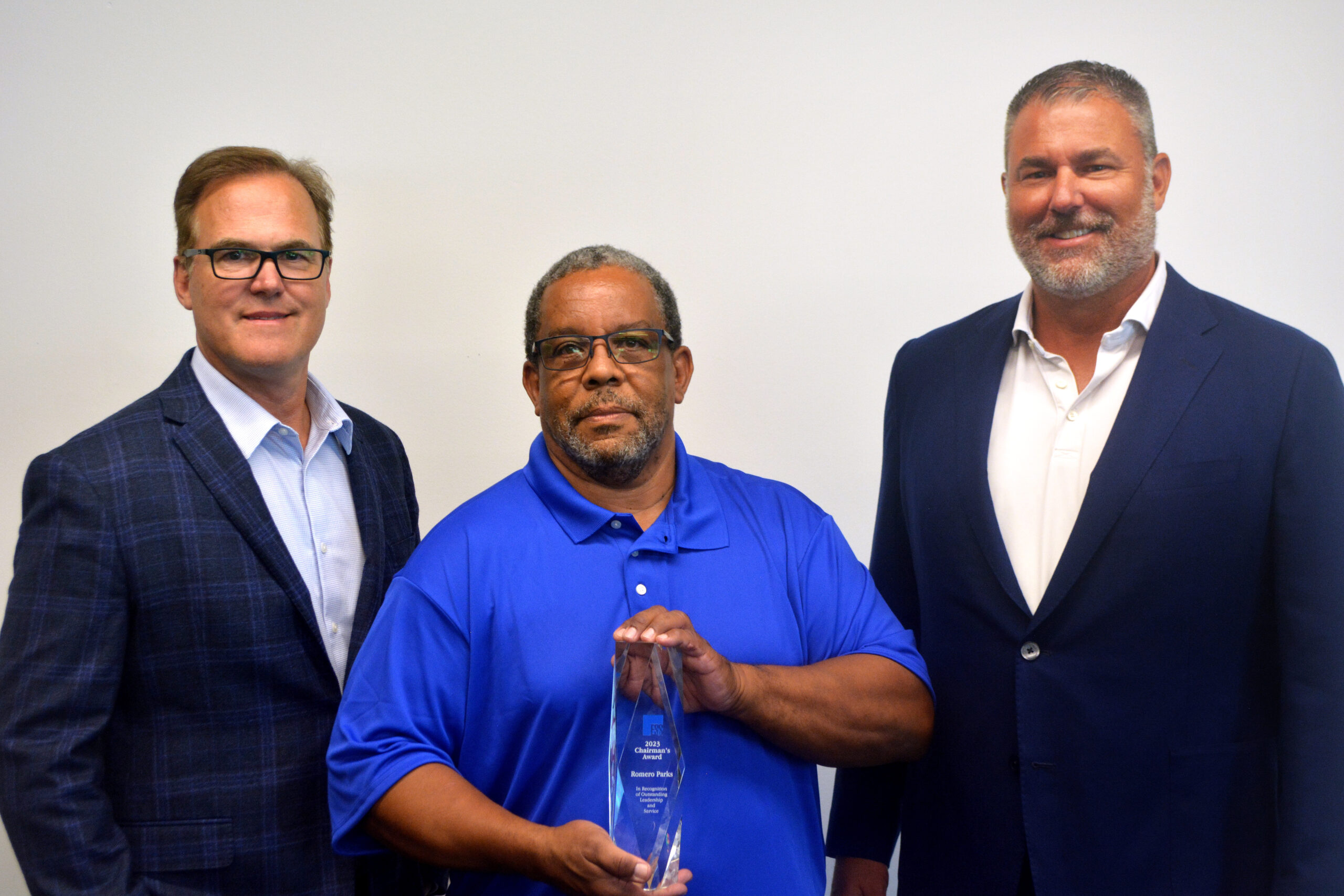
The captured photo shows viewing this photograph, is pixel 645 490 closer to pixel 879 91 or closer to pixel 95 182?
pixel 879 91

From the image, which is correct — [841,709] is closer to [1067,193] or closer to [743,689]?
[743,689]

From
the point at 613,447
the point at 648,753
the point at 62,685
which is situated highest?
the point at 613,447

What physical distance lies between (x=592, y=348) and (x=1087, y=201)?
0.92 meters

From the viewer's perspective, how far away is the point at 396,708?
1649 millimetres

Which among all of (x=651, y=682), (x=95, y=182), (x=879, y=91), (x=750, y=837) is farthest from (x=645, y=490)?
(x=95, y=182)

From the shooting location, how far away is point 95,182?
2.81m

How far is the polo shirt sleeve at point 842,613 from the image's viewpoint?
74.5 inches

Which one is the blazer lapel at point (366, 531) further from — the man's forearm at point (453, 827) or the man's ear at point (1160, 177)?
the man's ear at point (1160, 177)

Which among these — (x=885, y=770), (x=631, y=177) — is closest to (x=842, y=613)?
(x=885, y=770)

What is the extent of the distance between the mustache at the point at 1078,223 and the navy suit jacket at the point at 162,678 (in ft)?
4.79

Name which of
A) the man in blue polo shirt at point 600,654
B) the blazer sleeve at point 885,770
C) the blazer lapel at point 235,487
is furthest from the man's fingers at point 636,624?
the blazer sleeve at point 885,770

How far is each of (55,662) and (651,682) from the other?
0.95 metres

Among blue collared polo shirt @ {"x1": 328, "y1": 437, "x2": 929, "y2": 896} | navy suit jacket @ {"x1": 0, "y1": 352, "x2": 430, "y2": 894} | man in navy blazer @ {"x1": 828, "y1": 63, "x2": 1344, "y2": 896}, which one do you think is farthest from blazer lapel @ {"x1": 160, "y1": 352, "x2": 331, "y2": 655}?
man in navy blazer @ {"x1": 828, "y1": 63, "x2": 1344, "y2": 896}

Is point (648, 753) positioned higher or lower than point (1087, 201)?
lower
